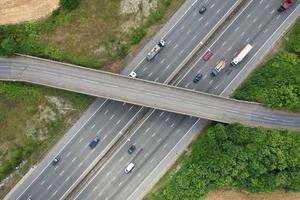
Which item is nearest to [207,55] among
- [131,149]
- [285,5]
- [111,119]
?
[285,5]

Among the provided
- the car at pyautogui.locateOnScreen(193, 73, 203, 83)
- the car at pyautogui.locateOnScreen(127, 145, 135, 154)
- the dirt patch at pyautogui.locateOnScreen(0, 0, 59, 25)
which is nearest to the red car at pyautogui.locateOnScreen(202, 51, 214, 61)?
the car at pyautogui.locateOnScreen(193, 73, 203, 83)

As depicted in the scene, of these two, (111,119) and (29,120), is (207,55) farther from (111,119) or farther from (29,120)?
(29,120)

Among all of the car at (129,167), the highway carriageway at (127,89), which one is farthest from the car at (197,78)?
the car at (129,167)

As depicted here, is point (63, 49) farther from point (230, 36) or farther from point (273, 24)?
point (273, 24)

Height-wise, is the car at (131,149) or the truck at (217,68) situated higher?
Result: the truck at (217,68)

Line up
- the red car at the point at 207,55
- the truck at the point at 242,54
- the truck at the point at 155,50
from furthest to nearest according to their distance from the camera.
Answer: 1. the red car at the point at 207,55
2. the truck at the point at 242,54
3. the truck at the point at 155,50

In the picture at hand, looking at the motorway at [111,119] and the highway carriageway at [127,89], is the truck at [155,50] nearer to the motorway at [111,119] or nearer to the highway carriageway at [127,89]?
the motorway at [111,119]
